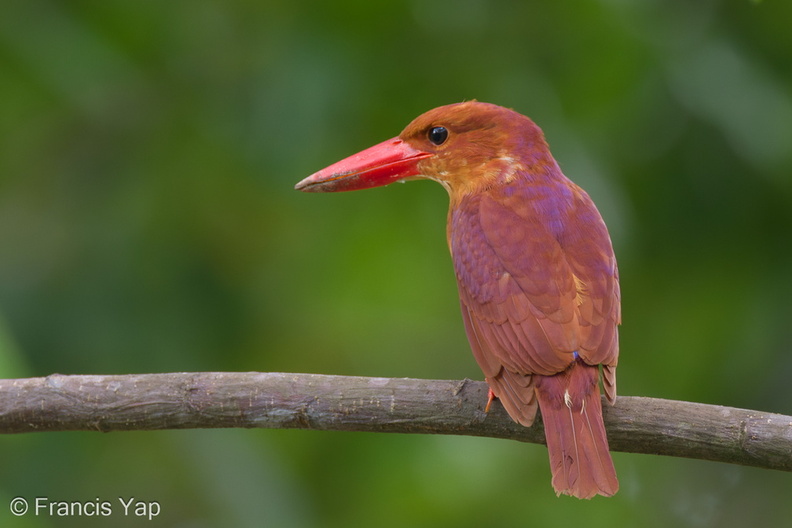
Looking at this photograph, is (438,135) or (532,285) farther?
(438,135)

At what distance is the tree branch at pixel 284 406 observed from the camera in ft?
8.44

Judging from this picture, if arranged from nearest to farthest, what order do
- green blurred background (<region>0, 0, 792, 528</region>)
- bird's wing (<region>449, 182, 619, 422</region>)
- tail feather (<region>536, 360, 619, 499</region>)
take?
tail feather (<region>536, 360, 619, 499</region>)
bird's wing (<region>449, 182, 619, 422</region>)
green blurred background (<region>0, 0, 792, 528</region>)

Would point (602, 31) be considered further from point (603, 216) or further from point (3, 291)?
point (3, 291)

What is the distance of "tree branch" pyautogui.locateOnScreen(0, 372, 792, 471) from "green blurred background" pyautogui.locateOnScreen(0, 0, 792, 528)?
96 centimetres

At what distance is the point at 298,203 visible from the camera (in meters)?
4.12

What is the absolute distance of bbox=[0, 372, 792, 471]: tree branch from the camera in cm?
257

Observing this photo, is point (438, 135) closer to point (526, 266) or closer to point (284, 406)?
point (526, 266)

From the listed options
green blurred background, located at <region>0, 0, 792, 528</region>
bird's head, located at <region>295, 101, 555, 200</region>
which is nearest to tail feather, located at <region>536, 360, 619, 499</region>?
bird's head, located at <region>295, 101, 555, 200</region>

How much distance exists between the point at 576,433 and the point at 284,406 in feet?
2.35

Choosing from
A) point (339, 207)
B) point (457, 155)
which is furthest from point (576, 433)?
point (339, 207)

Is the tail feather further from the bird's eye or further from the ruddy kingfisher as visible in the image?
the bird's eye

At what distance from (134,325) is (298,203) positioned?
0.78 meters

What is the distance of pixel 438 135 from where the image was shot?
3.45 meters

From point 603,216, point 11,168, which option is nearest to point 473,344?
point 603,216
